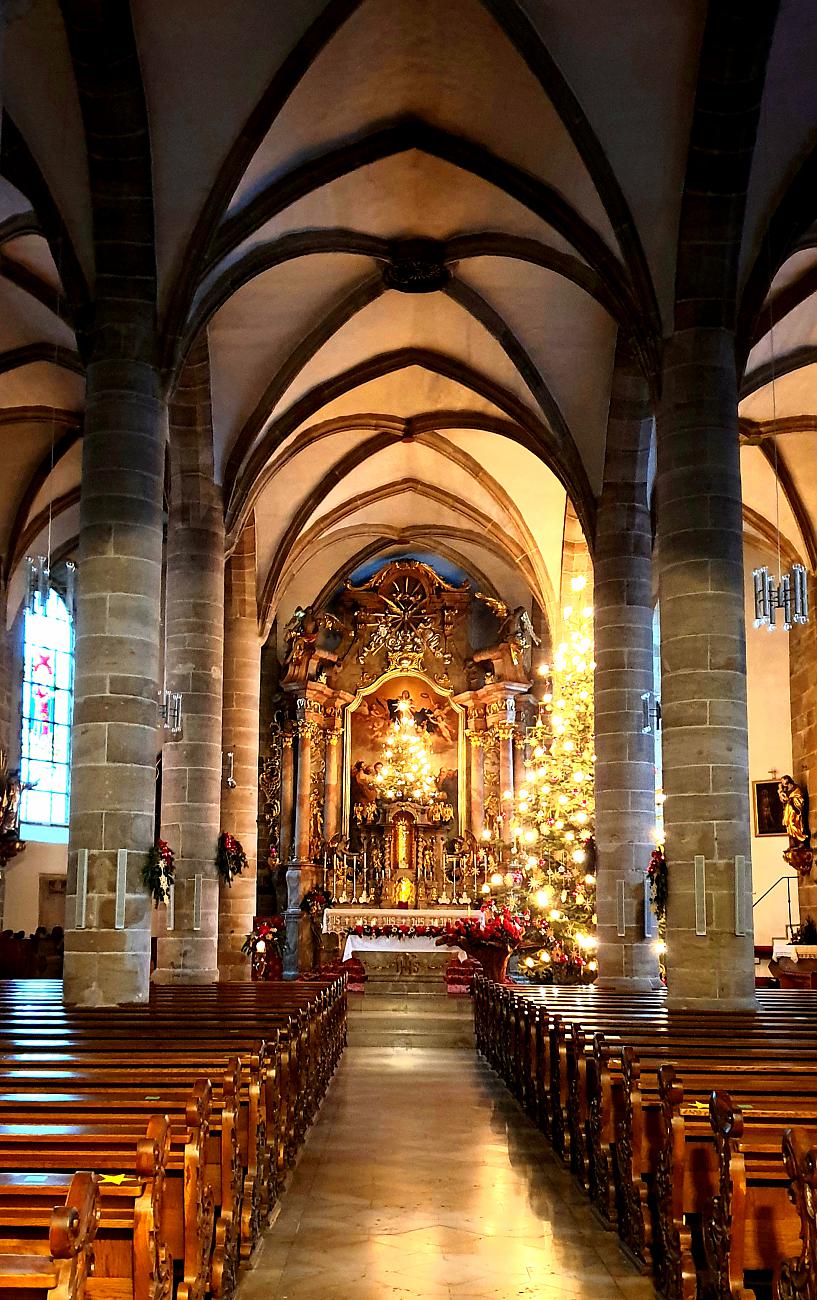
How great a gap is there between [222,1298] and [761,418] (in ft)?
56.6

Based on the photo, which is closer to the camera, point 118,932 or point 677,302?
point 118,932

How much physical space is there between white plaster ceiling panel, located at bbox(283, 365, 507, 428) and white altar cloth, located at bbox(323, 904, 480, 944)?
30.9 feet

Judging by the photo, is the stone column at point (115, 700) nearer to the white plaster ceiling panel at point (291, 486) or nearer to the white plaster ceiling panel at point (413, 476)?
the white plaster ceiling panel at point (291, 486)

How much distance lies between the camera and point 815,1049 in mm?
8234

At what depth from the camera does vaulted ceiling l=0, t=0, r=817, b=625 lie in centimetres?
1271

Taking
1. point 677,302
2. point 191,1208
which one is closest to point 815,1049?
point 191,1208

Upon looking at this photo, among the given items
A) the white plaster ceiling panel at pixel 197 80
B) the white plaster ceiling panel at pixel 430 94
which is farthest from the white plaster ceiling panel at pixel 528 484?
the white plaster ceiling panel at pixel 197 80

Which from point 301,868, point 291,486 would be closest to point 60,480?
point 291,486

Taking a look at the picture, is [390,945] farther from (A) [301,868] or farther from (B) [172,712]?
(B) [172,712]

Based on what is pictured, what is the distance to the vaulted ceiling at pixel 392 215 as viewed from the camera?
12711 mm

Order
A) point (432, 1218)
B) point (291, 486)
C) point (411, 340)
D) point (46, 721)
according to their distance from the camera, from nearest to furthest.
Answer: point (432, 1218), point (411, 340), point (291, 486), point (46, 721)

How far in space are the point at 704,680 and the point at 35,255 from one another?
31.1ft

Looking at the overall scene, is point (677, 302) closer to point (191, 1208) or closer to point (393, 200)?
point (393, 200)

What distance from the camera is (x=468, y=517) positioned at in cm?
2750
